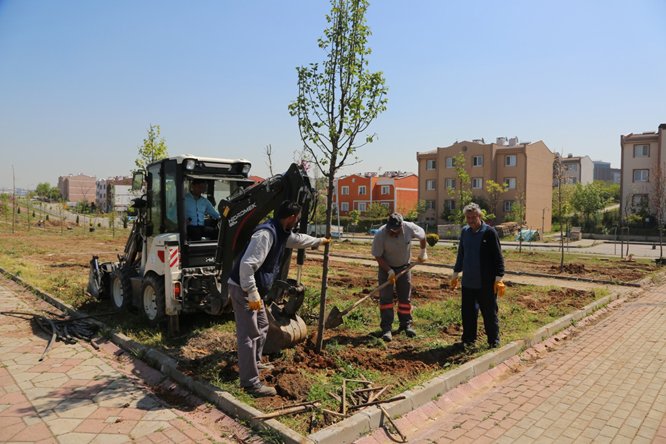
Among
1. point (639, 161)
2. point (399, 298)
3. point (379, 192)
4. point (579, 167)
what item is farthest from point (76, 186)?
point (399, 298)

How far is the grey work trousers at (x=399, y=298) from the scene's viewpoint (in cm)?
672

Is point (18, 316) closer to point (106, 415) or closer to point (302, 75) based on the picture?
point (106, 415)

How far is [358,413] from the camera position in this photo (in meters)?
4.12

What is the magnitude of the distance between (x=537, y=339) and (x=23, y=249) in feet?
68.5

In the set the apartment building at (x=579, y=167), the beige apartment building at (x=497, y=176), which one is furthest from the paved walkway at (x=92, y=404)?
the apartment building at (x=579, y=167)

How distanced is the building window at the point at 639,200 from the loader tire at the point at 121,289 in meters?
49.9

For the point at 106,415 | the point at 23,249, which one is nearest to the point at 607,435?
the point at 106,415

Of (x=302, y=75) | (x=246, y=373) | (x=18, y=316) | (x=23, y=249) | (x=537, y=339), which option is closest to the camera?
(x=246, y=373)

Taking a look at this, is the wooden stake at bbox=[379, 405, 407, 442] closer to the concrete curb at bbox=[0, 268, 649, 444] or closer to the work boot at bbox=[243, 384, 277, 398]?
the concrete curb at bbox=[0, 268, 649, 444]

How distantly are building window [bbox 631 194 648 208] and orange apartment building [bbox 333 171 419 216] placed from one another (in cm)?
2410

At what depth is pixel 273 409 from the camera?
424 centimetres

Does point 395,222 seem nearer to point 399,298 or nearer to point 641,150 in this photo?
point 399,298

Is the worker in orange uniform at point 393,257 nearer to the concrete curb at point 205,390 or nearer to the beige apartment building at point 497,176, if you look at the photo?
the concrete curb at point 205,390

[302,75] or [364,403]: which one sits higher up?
[302,75]
